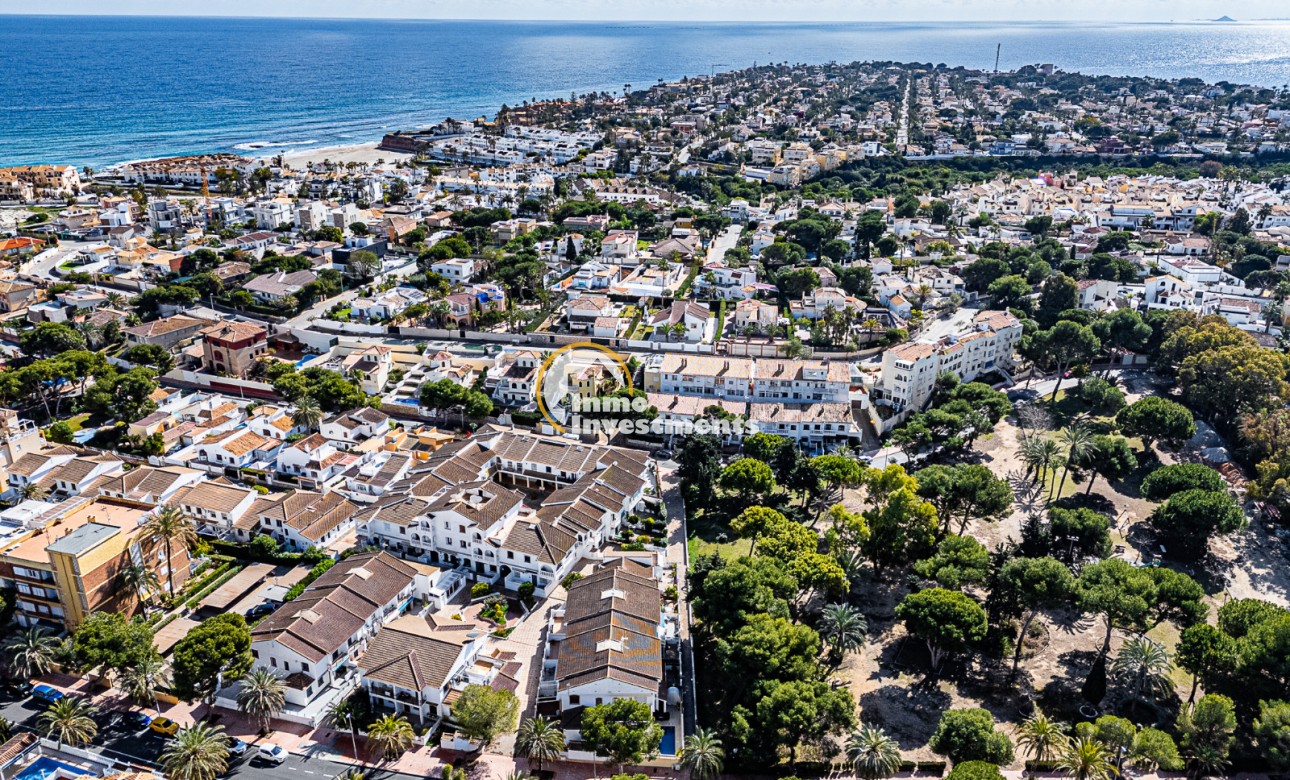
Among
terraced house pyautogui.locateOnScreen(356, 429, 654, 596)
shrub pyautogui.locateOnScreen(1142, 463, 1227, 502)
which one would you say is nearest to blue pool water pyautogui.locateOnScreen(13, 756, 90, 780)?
terraced house pyautogui.locateOnScreen(356, 429, 654, 596)

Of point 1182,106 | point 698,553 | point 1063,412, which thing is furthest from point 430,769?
point 1182,106

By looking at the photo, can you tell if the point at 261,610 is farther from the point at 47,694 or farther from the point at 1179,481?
the point at 1179,481

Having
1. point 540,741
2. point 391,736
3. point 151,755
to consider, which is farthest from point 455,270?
point 540,741

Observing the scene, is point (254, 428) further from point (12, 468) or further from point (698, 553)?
point (698, 553)

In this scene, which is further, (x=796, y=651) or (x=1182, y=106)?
(x=1182, y=106)

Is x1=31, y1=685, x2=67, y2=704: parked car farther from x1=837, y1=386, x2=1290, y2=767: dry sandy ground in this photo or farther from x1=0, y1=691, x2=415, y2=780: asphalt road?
x1=837, y1=386, x2=1290, y2=767: dry sandy ground

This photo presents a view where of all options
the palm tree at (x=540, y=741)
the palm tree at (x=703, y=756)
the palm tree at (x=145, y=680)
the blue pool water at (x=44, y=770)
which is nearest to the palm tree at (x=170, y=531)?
the palm tree at (x=145, y=680)
